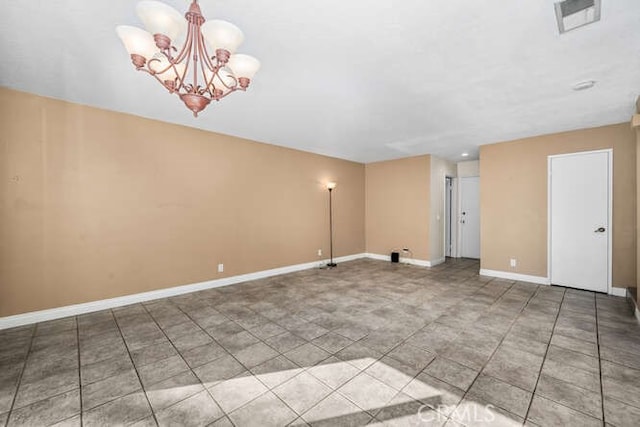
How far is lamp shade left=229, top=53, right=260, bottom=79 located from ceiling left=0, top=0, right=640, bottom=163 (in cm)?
29

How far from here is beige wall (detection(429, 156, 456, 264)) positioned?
598 cm

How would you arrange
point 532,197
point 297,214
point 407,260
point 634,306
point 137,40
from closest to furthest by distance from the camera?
point 137,40 → point 634,306 → point 532,197 → point 297,214 → point 407,260

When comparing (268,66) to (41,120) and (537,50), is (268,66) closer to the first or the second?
(537,50)

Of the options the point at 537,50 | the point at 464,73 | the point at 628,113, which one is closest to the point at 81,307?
the point at 464,73

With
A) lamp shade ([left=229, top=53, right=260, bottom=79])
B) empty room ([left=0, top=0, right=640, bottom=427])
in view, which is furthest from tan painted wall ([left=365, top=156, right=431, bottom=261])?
lamp shade ([left=229, top=53, right=260, bottom=79])

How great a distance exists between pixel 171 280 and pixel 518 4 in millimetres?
4920

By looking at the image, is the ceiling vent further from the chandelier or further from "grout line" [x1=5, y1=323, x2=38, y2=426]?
"grout line" [x1=5, y1=323, x2=38, y2=426]

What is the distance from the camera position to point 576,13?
70.4 inches

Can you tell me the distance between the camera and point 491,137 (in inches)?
185

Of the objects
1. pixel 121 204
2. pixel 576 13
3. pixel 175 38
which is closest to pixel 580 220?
pixel 576 13

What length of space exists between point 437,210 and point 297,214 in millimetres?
3391

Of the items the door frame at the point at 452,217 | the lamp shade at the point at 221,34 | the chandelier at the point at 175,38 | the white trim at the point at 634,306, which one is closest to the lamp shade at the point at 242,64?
the chandelier at the point at 175,38

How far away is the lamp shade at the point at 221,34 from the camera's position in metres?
1.57

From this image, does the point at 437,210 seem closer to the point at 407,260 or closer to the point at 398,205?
the point at 398,205
